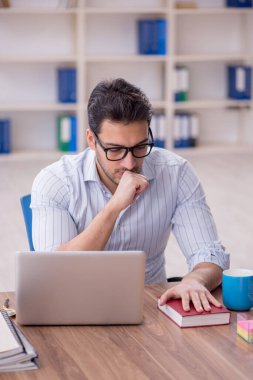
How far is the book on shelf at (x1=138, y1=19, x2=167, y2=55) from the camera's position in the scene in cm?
760

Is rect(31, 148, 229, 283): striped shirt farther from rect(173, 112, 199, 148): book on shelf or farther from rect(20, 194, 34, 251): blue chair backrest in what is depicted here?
rect(173, 112, 199, 148): book on shelf

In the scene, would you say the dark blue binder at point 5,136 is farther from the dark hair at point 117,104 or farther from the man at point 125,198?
the dark hair at point 117,104

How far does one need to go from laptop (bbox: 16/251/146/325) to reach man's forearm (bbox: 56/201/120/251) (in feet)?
1.21

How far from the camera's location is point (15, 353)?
5.89 feet

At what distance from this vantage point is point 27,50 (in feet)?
25.2

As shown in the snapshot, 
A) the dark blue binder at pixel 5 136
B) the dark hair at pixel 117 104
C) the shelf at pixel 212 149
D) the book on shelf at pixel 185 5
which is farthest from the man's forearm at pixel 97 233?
the book on shelf at pixel 185 5

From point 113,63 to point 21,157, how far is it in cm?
133

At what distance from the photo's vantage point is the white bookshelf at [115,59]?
757cm

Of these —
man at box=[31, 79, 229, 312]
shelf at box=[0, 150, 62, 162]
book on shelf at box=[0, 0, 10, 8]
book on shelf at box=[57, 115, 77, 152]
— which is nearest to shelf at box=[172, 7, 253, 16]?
book on shelf at box=[57, 115, 77, 152]

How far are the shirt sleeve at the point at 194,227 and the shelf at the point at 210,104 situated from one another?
520cm

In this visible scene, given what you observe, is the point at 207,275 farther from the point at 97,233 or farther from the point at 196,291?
the point at 97,233

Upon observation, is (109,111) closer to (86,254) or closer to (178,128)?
(86,254)

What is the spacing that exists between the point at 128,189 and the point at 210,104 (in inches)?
220

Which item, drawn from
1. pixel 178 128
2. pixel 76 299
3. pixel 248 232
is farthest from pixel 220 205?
pixel 76 299
